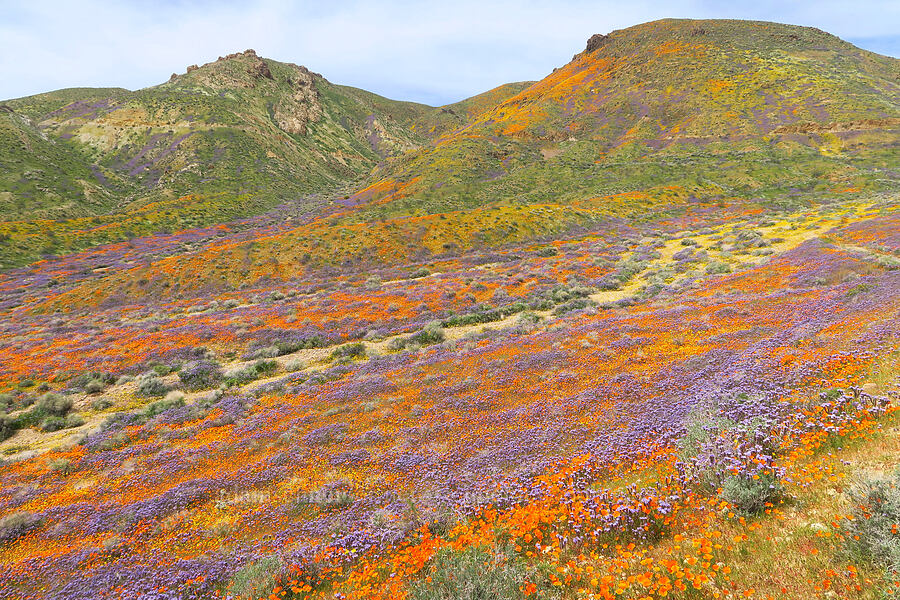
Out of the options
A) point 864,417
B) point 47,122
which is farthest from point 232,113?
point 864,417

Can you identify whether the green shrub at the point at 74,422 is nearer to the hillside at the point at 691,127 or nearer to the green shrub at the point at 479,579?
the green shrub at the point at 479,579

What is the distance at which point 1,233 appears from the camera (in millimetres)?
52781

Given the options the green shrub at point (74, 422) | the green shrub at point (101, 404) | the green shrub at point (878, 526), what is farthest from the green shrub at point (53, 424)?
the green shrub at point (878, 526)

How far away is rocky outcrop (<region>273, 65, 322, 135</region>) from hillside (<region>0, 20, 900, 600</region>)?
88476 millimetres

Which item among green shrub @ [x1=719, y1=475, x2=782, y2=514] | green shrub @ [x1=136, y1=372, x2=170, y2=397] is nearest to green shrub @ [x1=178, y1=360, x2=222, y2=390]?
green shrub @ [x1=136, y1=372, x2=170, y2=397]

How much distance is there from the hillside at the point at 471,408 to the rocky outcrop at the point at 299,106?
8848 cm

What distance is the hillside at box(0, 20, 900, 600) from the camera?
185 inches

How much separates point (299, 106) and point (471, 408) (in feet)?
517

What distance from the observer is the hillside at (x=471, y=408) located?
4.71 m

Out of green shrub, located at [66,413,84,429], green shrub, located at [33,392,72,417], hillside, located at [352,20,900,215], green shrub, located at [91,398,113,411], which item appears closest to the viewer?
green shrub, located at [66,413,84,429]

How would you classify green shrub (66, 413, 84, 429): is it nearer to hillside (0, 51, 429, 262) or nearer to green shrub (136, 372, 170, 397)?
green shrub (136, 372, 170, 397)

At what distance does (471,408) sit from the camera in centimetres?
1063

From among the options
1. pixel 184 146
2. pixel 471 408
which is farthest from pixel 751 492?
pixel 184 146

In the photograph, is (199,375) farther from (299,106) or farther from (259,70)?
(259,70)
